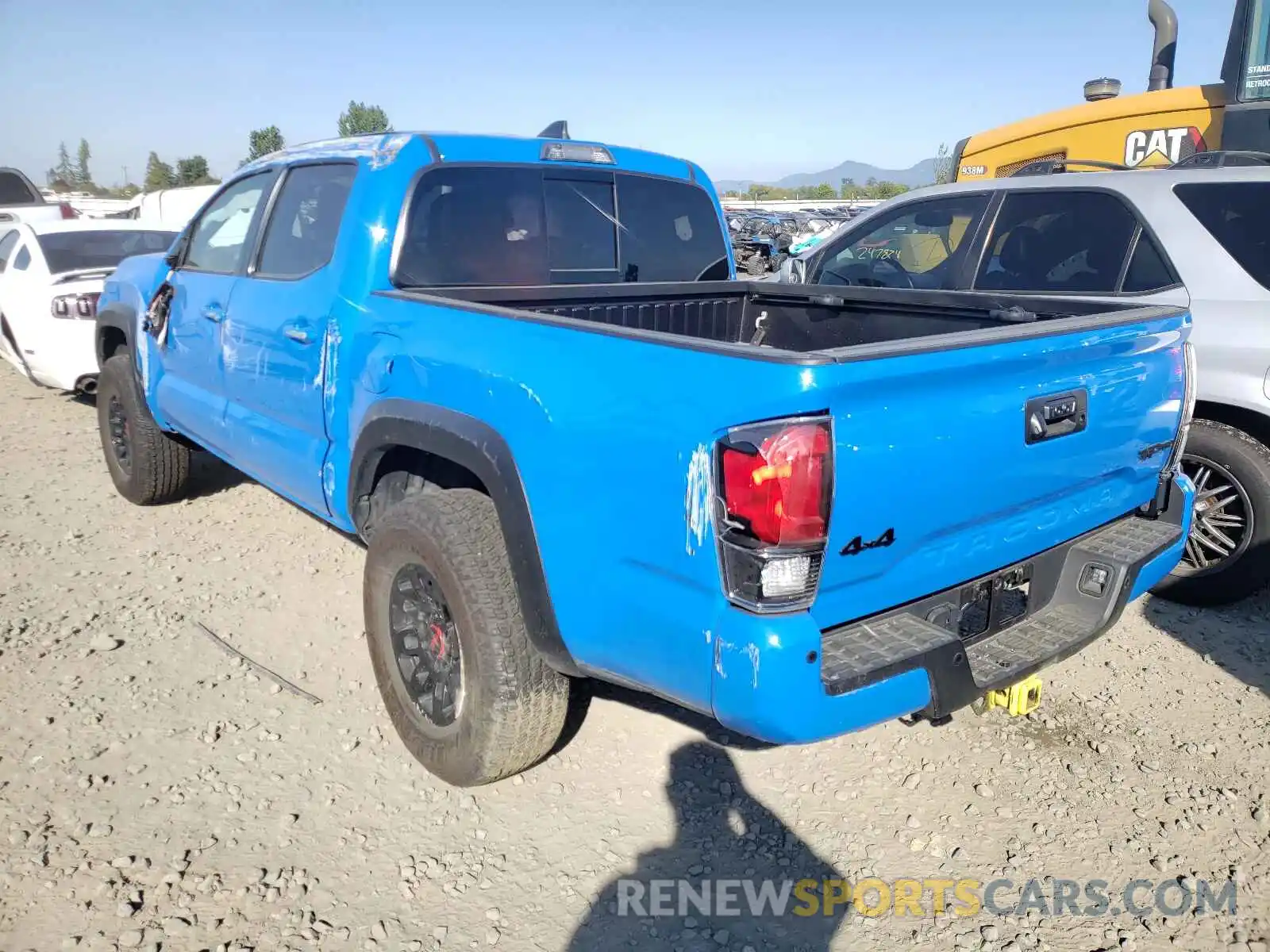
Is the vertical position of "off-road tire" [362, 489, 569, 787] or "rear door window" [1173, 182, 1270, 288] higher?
"rear door window" [1173, 182, 1270, 288]

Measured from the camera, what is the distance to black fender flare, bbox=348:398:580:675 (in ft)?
7.98

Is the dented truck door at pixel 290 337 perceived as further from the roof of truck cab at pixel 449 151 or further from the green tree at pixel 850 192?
the green tree at pixel 850 192

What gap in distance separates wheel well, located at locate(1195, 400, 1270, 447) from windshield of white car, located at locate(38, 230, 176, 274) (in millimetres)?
7223

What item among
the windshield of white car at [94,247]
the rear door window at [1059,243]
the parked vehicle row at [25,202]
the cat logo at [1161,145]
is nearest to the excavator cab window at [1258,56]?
the cat logo at [1161,145]

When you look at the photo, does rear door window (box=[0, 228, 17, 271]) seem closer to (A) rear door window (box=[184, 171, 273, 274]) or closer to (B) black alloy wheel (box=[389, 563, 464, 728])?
(A) rear door window (box=[184, 171, 273, 274])

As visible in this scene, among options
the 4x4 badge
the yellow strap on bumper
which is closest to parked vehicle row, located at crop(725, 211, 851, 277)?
the yellow strap on bumper

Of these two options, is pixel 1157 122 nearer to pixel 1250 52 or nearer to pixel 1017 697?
pixel 1250 52

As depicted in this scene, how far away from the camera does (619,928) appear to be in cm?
242

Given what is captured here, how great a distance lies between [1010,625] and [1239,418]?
224cm

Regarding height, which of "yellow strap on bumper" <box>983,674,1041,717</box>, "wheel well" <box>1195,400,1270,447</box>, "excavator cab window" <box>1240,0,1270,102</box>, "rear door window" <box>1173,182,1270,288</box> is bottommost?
"yellow strap on bumper" <box>983,674,1041,717</box>

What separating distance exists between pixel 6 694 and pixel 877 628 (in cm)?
319

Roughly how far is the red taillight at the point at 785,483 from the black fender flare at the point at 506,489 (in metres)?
0.70

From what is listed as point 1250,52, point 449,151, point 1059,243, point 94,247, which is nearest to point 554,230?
point 449,151

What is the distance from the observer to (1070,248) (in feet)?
14.8
